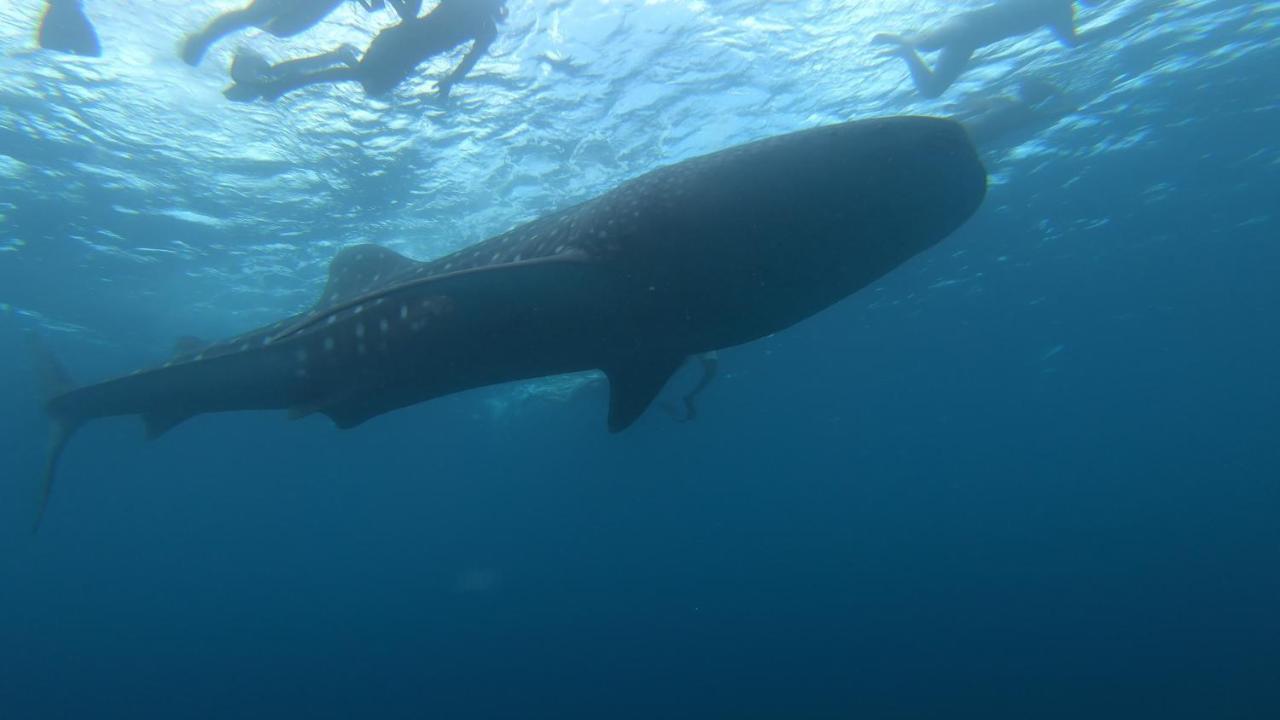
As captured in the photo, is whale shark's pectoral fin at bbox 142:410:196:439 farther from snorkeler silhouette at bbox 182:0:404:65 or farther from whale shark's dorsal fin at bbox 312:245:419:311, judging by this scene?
snorkeler silhouette at bbox 182:0:404:65

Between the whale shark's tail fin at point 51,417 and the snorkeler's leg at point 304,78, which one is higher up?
the snorkeler's leg at point 304,78

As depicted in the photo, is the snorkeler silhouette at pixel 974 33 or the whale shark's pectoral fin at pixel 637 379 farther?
the snorkeler silhouette at pixel 974 33

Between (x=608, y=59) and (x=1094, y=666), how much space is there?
58.7m

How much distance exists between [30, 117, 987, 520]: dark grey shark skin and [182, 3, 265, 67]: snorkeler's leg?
854cm

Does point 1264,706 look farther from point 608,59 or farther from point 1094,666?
point 608,59

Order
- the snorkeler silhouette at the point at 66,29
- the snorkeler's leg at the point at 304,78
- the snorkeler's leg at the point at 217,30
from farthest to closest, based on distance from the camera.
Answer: the snorkeler silhouette at the point at 66,29 → the snorkeler's leg at the point at 217,30 → the snorkeler's leg at the point at 304,78

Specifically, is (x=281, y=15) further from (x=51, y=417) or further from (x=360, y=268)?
(x=360, y=268)

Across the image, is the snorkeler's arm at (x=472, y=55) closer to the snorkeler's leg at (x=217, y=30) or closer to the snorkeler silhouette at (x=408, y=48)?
the snorkeler silhouette at (x=408, y=48)

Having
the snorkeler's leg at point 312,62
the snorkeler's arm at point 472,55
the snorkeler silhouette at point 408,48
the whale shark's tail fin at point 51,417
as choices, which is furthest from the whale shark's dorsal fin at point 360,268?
the snorkeler's leg at point 312,62

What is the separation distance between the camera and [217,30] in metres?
10.4

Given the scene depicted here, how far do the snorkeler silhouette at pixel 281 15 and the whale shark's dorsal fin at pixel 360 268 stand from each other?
487cm

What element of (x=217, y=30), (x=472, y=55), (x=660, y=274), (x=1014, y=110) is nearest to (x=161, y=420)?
(x=660, y=274)

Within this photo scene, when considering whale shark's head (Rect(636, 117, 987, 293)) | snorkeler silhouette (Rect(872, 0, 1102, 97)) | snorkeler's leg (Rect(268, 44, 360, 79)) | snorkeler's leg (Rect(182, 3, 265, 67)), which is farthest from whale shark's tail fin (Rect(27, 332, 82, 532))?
snorkeler silhouette (Rect(872, 0, 1102, 97))

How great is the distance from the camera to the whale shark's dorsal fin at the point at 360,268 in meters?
5.20
